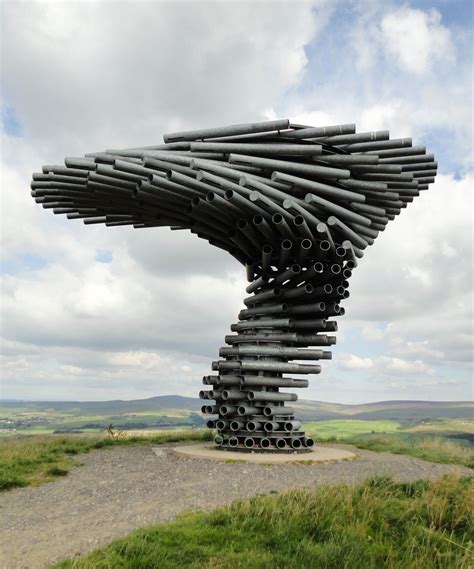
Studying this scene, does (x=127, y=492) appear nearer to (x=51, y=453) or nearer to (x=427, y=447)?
(x=51, y=453)

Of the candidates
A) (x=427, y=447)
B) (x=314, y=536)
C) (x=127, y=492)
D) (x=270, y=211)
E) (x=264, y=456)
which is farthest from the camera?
(x=427, y=447)

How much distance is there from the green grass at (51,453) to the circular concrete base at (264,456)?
2.65 m

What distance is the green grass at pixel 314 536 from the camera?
5.49 metres

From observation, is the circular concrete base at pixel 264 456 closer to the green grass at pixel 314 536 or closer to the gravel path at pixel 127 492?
the gravel path at pixel 127 492

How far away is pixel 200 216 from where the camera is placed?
1363cm

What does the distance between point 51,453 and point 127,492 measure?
192 inches

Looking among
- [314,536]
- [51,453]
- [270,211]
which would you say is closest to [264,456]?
[51,453]

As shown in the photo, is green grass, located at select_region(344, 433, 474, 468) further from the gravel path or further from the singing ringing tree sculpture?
the singing ringing tree sculpture

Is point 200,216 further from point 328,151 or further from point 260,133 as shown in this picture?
point 328,151

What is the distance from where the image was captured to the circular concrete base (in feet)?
37.7

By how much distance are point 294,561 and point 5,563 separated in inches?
121

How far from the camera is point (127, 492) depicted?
876 centimetres

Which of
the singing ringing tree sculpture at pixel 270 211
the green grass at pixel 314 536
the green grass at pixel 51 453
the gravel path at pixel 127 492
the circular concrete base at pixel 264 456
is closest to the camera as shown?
the green grass at pixel 314 536

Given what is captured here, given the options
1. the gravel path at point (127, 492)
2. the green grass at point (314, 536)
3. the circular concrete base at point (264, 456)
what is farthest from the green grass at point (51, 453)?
the green grass at point (314, 536)
